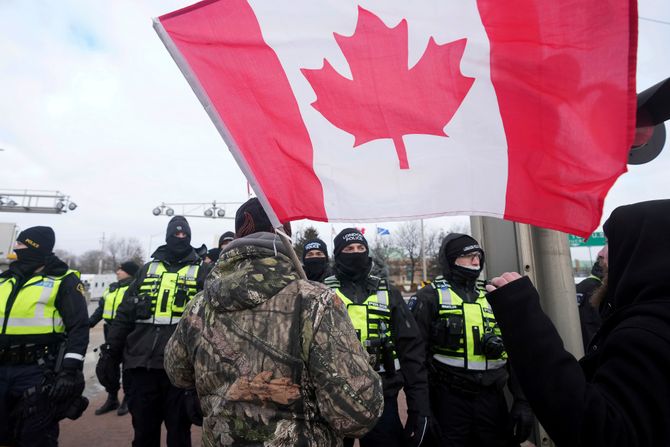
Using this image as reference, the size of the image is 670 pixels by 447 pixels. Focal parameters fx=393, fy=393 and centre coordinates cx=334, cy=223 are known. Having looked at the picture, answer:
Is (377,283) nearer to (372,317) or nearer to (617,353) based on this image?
(372,317)

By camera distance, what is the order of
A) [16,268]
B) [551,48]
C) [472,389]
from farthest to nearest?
[16,268]
[472,389]
[551,48]

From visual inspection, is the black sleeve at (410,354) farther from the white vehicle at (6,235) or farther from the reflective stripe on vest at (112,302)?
the white vehicle at (6,235)

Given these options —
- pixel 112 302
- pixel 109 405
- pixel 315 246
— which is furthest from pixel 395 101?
pixel 109 405

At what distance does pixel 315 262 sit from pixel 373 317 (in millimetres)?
1042

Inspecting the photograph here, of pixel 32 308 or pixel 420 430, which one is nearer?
pixel 420 430

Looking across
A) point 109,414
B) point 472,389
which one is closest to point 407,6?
point 472,389

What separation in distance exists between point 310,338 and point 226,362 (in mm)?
370

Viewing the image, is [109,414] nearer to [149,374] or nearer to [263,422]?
[149,374]

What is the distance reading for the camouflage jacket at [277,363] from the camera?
155 cm

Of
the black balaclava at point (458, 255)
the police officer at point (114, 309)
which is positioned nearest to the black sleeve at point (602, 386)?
the black balaclava at point (458, 255)

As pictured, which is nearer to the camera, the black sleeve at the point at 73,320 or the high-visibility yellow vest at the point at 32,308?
the high-visibility yellow vest at the point at 32,308

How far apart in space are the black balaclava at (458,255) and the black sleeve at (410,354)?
23.9 inches

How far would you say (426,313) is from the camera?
3529 mm

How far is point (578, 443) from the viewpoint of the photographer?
1113 mm
